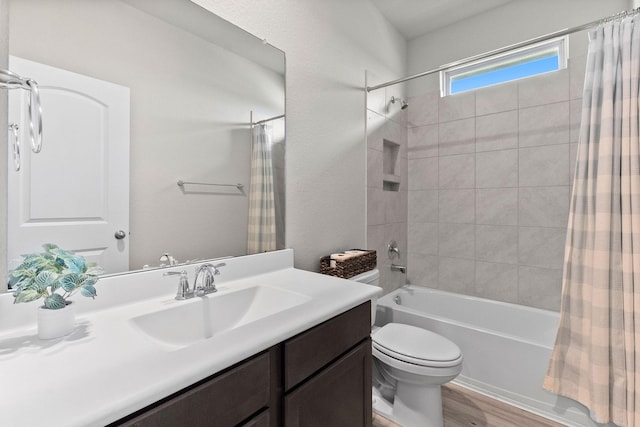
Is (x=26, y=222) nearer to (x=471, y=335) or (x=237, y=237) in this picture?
(x=237, y=237)

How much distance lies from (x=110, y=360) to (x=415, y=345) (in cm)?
143

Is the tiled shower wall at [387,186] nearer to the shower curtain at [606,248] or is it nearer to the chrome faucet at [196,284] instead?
the shower curtain at [606,248]

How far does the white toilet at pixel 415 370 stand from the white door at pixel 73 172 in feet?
4.03

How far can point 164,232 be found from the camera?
42.3 inches

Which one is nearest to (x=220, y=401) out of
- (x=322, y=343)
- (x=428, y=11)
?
(x=322, y=343)

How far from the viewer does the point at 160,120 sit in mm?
1059

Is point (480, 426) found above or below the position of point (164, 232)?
below

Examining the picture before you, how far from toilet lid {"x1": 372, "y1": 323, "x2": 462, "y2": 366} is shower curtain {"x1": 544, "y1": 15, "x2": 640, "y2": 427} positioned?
625 mm

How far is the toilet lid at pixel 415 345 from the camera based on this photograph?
1474 millimetres

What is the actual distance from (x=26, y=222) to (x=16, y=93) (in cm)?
35

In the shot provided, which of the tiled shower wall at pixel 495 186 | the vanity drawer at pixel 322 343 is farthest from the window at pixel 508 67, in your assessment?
the vanity drawer at pixel 322 343

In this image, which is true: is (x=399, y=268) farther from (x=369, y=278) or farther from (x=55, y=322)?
(x=55, y=322)

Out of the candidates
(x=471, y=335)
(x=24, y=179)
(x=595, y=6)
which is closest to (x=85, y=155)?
(x=24, y=179)

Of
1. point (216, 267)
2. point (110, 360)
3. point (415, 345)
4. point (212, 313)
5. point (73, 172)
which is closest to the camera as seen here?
point (110, 360)
